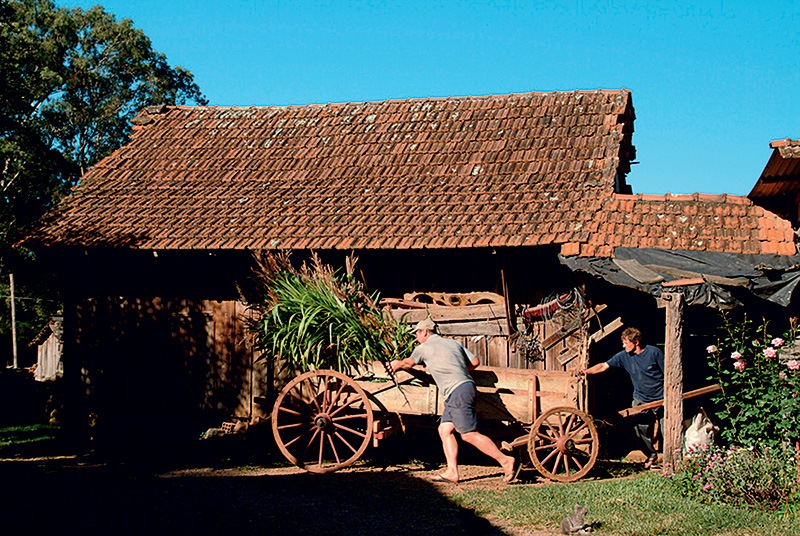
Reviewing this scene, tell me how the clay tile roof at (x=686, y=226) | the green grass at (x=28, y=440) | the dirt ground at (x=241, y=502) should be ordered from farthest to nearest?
1. the green grass at (x=28, y=440)
2. the clay tile roof at (x=686, y=226)
3. the dirt ground at (x=241, y=502)

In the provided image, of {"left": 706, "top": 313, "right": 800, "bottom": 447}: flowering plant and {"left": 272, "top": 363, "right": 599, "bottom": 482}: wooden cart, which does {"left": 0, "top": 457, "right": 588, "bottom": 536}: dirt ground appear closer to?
{"left": 272, "top": 363, "right": 599, "bottom": 482}: wooden cart

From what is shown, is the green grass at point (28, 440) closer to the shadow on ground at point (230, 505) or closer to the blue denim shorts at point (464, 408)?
the shadow on ground at point (230, 505)

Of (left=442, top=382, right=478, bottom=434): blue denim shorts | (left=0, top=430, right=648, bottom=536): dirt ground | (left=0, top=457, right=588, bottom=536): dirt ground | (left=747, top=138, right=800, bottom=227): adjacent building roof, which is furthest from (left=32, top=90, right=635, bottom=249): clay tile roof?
(left=0, top=457, right=588, bottom=536): dirt ground

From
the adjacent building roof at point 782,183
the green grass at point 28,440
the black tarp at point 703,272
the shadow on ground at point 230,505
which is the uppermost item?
the adjacent building roof at point 782,183

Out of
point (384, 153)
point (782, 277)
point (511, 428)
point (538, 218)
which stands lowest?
point (511, 428)

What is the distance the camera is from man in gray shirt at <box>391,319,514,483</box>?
8.53 metres

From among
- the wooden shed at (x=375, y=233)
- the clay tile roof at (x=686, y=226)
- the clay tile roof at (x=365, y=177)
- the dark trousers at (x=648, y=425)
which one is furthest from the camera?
the clay tile roof at (x=365, y=177)

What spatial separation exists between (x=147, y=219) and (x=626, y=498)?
26.9 feet

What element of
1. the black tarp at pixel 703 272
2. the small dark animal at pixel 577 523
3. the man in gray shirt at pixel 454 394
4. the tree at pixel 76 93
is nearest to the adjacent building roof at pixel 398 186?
the black tarp at pixel 703 272

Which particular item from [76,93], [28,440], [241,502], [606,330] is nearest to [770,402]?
[606,330]

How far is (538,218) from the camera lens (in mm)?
10656

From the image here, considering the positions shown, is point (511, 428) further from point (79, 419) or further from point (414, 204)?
point (79, 419)

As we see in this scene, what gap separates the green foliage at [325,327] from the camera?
9.39 metres

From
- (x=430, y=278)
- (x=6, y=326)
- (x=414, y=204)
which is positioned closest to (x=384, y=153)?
(x=414, y=204)
